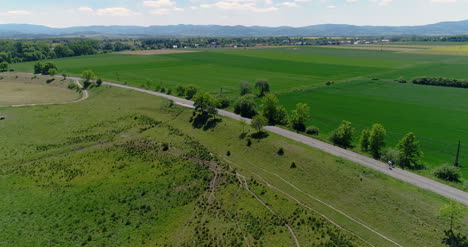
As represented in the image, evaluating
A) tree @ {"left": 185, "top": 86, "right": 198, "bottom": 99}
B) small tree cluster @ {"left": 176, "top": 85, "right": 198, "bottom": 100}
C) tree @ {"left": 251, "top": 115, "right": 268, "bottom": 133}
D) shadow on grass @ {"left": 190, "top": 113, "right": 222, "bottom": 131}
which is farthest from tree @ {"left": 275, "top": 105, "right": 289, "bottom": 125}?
tree @ {"left": 185, "top": 86, "right": 198, "bottom": 99}

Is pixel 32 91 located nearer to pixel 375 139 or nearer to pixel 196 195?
pixel 196 195

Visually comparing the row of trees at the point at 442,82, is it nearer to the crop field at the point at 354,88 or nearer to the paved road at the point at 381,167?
the crop field at the point at 354,88

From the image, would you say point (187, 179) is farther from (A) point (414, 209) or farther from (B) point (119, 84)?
(B) point (119, 84)

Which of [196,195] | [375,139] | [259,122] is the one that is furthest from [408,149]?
[196,195]

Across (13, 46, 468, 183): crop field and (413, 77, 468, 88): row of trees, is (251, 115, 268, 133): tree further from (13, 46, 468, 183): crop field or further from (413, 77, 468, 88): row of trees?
(413, 77, 468, 88): row of trees

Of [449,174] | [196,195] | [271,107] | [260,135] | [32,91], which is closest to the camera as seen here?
[449,174]

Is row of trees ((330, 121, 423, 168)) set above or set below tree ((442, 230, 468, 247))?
above

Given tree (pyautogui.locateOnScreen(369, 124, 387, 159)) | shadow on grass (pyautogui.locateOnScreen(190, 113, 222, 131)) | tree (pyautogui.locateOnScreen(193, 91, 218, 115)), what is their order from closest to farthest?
tree (pyautogui.locateOnScreen(369, 124, 387, 159))
shadow on grass (pyautogui.locateOnScreen(190, 113, 222, 131))
tree (pyautogui.locateOnScreen(193, 91, 218, 115))
